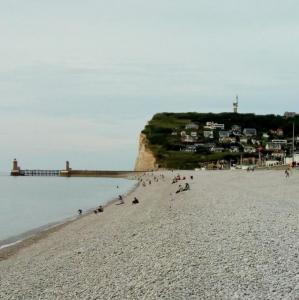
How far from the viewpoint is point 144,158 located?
495 ft

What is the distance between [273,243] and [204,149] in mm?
140635

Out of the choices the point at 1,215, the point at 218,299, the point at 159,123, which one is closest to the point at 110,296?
the point at 218,299

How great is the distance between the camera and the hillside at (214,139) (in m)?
140

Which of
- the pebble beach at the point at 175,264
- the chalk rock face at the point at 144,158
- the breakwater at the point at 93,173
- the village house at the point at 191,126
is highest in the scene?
the village house at the point at 191,126

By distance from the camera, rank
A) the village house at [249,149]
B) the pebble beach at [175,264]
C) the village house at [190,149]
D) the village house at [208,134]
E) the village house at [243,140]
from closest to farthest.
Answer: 1. the pebble beach at [175,264]
2. the village house at [190,149]
3. the village house at [249,149]
4. the village house at [243,140]
5. the village house at [208,134]

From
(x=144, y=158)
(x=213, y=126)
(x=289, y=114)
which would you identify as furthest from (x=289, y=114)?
(x=144, y=158)

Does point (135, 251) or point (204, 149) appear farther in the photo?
point (204, 149)

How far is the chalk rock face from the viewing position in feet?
474

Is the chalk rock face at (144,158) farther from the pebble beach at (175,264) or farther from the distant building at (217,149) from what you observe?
the pebble beach at (175,264)

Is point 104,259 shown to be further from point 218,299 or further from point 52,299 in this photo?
point 218,299

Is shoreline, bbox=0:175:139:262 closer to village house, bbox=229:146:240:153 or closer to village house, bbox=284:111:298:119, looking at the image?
village house, bbox=229:146:240:153

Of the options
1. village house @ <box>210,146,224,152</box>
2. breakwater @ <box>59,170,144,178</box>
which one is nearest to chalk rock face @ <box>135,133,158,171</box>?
breakwater @ <box>59,170,144,178</box>

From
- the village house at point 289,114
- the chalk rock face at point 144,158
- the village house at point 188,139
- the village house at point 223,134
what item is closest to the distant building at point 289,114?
the village house at point 289,114

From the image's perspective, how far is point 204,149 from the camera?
153 meters
